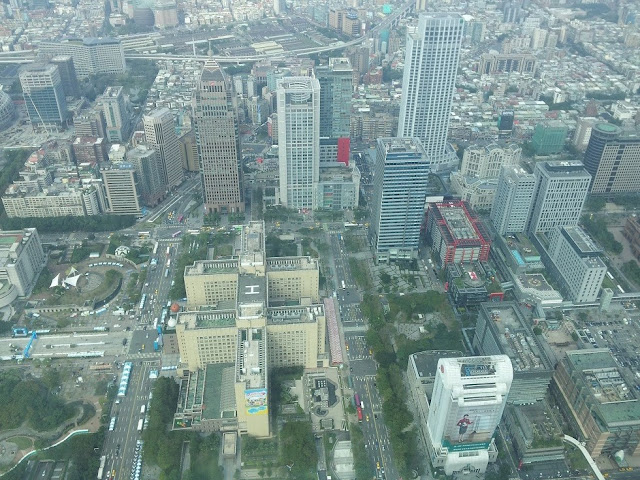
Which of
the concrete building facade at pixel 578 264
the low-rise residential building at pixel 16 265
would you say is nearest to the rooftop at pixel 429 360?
the concrete building facade at pixel 578 264

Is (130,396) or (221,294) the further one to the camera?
(221,294)

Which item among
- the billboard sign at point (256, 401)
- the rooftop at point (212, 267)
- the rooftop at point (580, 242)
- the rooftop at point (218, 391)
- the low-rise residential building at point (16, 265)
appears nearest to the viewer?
the billboard sign at point (256, 401)

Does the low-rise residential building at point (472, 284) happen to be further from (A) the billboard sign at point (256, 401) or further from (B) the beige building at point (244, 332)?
(A) the billboard sign at point (256, 401)

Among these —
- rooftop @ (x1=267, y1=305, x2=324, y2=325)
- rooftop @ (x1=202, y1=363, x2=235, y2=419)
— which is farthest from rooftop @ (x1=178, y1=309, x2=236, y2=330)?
rooftop @ (x1=202, y1=363, x2=235, y2=419)

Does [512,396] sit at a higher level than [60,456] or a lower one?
higher

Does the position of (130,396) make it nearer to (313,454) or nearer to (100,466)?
(100,466)

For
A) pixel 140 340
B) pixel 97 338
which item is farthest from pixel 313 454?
pixel 97 338
